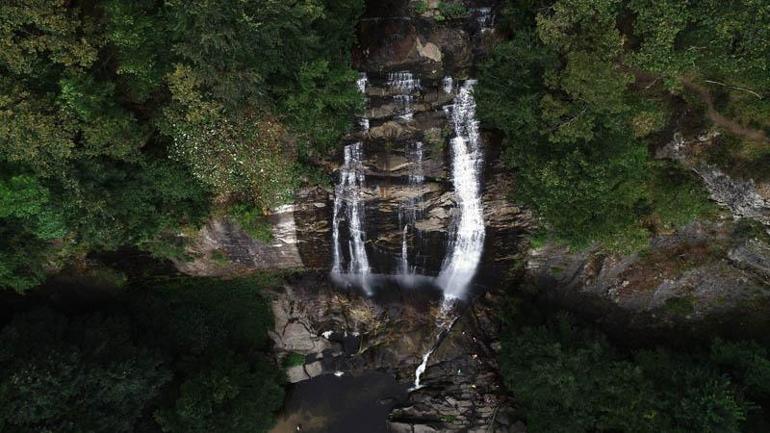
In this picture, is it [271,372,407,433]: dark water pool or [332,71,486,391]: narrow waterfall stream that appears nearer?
[332,71,486,391]: narrow waterfall stream

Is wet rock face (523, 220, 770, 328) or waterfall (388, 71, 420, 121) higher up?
waterfall (388, 71, 420, 121)

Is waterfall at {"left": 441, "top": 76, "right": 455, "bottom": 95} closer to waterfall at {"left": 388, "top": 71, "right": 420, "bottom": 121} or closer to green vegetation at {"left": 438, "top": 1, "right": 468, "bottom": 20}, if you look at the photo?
waterfall at {"left": 388, "top": 71, "right": 420, "bottom": 121}

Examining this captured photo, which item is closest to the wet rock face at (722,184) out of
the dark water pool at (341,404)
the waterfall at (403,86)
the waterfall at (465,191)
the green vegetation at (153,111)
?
the waterfall at (465,191)

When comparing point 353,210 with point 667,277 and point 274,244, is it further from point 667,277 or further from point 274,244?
point 667,277

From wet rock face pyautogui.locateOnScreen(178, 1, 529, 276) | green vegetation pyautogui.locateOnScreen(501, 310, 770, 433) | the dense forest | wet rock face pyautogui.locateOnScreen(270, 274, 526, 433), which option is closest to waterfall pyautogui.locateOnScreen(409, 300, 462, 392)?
wet rock face pyautogui.locateOnScreen(270, 274, 526, 433)

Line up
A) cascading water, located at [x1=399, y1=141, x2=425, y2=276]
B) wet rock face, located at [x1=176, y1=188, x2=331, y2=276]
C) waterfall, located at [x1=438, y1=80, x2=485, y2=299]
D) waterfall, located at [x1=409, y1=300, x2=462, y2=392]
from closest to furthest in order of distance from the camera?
waterfall, located at [x1=438, y1=80, x2=485, y2=299], cascading water, located at [x1=399, y1=141, x2=425, y2=276], wet rock face, located at [x1=176, y1=188, x2=331, y2=276], waterfall, located at [x1=409, y1=300, x2=462, y2=392]

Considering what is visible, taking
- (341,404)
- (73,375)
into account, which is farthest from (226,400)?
(341,404)
